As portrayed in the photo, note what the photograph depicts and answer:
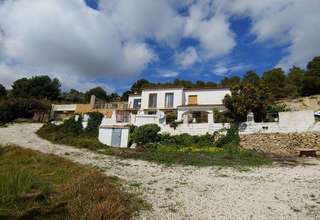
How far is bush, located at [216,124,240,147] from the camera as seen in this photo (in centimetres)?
1920

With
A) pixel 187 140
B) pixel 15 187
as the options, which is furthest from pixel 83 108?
pixel 15 187

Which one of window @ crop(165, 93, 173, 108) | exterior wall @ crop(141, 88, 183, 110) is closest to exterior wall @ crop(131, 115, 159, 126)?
exterior wall @ crop(141, 88, 183, 110)

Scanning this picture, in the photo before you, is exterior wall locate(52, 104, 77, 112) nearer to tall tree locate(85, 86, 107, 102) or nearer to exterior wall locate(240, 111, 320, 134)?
tall tree locate(85, 86, 107, 102)

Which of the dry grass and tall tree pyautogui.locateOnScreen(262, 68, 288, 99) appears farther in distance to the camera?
tall tree pyautogui.locateOnScreen(262, 68, 288, 99)

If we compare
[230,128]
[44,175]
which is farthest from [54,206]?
[230,128]

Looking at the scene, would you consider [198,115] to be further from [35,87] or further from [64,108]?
[35,87]

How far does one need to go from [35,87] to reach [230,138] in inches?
1841

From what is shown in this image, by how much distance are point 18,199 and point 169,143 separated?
51.4 feet

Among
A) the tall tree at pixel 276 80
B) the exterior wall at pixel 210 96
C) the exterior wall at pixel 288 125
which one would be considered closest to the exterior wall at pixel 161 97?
the exterior wall at pixel 210 96

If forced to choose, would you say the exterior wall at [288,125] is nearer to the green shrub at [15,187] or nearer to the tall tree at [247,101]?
the tall tree at [247,101]

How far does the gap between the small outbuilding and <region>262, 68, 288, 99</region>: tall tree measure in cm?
2898

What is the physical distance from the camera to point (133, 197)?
6480 mm

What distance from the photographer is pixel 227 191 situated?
7.35 metres

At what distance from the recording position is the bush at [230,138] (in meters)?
19.2
